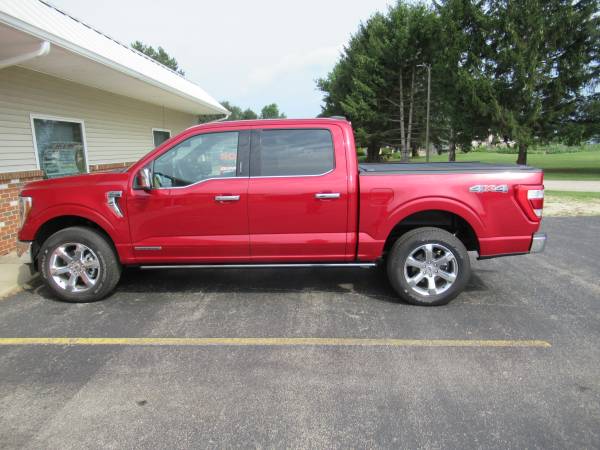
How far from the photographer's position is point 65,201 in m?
4.09

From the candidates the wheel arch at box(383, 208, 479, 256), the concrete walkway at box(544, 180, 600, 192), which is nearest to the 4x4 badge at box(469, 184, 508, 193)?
the wheel arch at box(383, 208, 479, 256)

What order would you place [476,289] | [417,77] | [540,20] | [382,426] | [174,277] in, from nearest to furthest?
[382,426] → [476,289] → [174,277] → [540,20] → [417,77]

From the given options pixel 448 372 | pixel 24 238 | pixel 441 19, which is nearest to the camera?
pixel 448 372

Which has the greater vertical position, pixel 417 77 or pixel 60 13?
pixel 417 77

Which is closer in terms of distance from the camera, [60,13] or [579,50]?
[60,13]

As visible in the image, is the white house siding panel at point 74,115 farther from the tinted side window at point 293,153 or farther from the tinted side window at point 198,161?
the tinted side window at point 293,153

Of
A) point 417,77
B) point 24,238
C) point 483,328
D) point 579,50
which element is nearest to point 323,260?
point 483,328

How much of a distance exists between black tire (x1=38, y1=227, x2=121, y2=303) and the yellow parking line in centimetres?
80

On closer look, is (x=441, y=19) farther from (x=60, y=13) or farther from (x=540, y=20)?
(x=60, y=13)

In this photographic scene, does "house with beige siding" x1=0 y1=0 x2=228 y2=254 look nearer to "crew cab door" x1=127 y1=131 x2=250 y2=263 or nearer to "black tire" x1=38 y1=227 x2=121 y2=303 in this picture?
"black tire" x1=38 y1=227 x2=121 y2=303

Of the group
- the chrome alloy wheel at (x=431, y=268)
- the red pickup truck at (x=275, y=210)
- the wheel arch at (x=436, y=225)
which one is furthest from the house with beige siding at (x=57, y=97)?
the chrome alloy wheel at (x=431, y=268)

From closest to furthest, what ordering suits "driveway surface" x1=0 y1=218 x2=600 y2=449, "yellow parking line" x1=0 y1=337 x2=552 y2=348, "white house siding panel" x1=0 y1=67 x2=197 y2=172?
1. "driveway surface" x1=0 y1=218 x2=600 y2=449
2. "yellow parking line" x1=0 y1=337 x2=552 y2=348
3. "white house siding panel" x1=0 y1=67 x2=197 y2=172

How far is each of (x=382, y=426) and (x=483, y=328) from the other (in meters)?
1.76

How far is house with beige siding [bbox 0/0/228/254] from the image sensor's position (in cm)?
571
